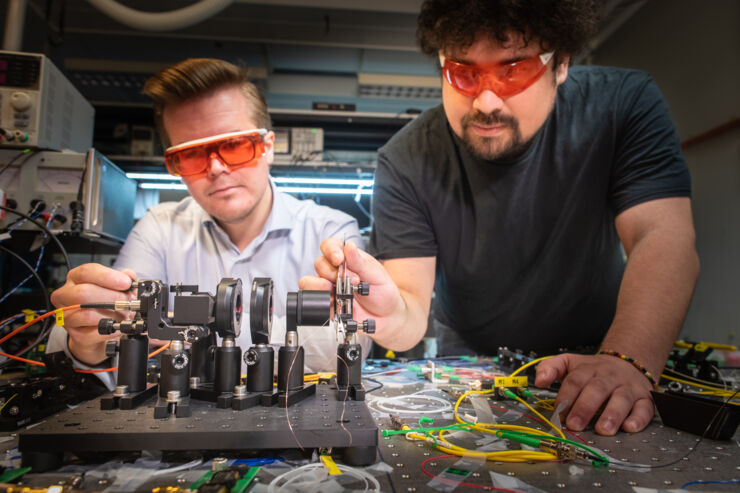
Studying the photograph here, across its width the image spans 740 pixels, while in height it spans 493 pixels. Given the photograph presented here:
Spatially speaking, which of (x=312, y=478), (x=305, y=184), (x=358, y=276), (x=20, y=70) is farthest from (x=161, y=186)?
(x=312, y=478)

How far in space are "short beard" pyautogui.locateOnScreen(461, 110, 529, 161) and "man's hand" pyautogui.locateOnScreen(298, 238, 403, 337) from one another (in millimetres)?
646

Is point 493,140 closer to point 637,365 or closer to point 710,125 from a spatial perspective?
point 637,365

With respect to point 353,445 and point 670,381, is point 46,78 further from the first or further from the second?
point 670,381

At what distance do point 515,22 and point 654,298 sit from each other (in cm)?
98

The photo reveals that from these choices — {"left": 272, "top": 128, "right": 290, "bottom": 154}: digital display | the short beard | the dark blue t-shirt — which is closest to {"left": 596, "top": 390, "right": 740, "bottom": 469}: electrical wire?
the dark blue t-shirt

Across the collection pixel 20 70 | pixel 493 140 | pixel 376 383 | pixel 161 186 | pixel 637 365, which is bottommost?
pixel 376 383

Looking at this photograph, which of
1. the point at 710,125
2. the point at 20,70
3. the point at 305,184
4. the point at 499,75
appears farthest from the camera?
the point at 305,184

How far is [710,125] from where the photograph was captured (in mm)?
3826

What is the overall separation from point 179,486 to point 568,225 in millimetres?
1625

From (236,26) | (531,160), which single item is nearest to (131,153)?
(236,26)

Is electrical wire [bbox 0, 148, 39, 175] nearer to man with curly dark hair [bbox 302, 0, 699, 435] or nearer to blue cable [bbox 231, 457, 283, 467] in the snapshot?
man with curly dark hair [bbox 302, 0, 699, 435]

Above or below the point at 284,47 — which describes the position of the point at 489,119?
below

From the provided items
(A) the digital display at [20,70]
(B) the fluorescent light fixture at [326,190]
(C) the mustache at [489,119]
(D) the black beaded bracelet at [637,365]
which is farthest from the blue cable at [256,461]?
(B) the fluorescent light fixture at [326,190]

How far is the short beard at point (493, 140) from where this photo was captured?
1.43 m
